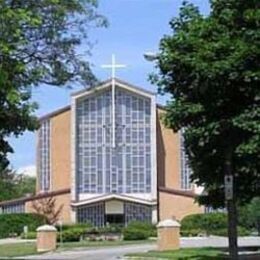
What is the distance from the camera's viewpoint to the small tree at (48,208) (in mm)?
92938

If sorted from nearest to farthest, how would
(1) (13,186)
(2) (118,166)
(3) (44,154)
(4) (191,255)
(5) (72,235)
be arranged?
(4) (191,255) → (5) (72,235) → (2) (118,166) → (3) (44,154) → (1) (13,186)

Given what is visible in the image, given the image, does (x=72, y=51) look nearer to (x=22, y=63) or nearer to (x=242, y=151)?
(x=22, y=63)

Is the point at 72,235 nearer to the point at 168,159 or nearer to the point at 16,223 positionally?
the point at 16,223

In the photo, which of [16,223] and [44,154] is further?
[44,154]

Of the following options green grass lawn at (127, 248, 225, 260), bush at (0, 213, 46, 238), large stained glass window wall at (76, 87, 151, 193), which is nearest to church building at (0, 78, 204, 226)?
large stained glass window wall at (76, 87, 151, 193)

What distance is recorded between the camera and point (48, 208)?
93312mm

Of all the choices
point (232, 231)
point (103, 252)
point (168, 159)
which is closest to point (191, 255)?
point (232, 231)

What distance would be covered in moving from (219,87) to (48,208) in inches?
2804

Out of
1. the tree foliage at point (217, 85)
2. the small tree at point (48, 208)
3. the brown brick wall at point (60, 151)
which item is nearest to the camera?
the tree foliage at point (217, 85)

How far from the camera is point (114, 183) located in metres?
93.9

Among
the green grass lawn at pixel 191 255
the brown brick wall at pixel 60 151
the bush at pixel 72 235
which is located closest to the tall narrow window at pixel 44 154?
the brown brick wall at pixel 60 151

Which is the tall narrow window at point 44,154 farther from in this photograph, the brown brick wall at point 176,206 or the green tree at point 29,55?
the green tree at point 29,55

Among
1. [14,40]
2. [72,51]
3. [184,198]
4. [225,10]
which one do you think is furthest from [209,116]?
[184,198]

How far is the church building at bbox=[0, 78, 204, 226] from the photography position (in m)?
93.6
